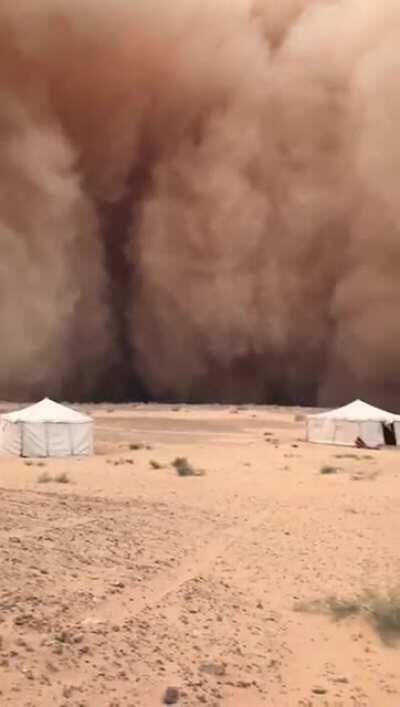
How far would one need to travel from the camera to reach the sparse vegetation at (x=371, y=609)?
500 centimetres

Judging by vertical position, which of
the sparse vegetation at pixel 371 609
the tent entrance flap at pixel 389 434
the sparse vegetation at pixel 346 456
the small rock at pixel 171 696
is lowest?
the small rock at pixel 171 696

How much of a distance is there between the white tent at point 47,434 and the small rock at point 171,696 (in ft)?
A: 48.4

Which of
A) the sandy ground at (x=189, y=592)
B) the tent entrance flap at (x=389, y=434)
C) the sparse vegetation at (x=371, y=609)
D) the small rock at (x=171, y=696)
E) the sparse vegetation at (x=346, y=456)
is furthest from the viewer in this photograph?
the tent entrance flap at (x=389, y=434)

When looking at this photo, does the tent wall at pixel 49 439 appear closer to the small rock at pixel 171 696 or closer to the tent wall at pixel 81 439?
the tent wall at pixel 81 439

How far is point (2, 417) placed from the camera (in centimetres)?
1923

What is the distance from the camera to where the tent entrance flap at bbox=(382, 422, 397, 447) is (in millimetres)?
23656

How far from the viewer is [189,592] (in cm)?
531

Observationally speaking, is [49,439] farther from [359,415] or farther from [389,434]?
[389,434]

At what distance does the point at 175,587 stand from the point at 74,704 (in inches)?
80.6

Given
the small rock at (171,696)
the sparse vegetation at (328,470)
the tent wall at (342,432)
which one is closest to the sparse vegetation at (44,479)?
the sparse vegetation at (328,470)

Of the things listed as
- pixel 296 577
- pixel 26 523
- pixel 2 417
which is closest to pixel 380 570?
pixel 296 577

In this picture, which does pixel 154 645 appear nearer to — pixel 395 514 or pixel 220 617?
pixel 220 617

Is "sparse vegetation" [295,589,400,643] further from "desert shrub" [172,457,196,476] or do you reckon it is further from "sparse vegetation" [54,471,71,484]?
"desert shrub" [172,457,196,476]

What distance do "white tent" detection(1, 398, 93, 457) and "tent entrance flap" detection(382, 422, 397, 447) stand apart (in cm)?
892
